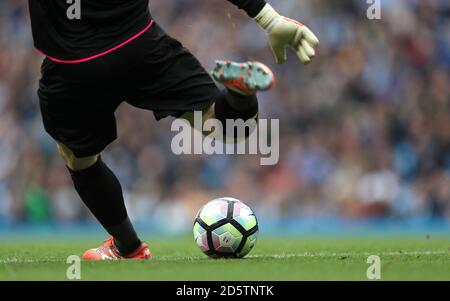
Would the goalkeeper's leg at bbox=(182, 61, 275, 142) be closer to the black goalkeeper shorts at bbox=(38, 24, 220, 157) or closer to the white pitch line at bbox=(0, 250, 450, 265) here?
the black goalkeeper shorts at bbox=(38, 24, 220, 157)

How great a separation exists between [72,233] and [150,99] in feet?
25.5

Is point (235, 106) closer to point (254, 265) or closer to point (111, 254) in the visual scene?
point (254, 265)

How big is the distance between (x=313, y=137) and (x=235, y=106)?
8259 millimetres

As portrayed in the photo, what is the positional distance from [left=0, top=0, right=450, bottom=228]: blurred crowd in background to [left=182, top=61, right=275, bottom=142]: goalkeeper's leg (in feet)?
25.1

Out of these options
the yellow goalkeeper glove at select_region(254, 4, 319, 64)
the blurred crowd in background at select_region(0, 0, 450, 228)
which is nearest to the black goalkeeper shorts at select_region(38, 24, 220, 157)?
the yellow goalkeeper glove at select_region(254, 4, 319, 64)

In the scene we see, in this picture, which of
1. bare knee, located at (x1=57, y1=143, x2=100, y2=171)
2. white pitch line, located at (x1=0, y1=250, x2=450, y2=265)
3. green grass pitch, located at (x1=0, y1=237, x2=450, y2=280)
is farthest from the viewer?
white pitch line, located at (x1=0, y1=250, x2=450, y2=265)

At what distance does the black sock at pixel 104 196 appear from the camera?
19.2 ft

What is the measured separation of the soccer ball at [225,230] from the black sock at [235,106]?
0.74 meters

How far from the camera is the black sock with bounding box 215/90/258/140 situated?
17.2 feet

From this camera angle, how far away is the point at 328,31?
1387 cm

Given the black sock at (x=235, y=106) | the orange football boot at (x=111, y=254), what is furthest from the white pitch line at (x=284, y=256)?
the black sock at (x=235, y=106)

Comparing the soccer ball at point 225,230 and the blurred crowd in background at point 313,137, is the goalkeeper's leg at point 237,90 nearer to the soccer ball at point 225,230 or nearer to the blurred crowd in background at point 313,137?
the soccer ball at point 225,230

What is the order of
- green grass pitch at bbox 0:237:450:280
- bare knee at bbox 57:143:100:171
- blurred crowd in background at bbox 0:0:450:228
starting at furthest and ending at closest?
blurred crowd in background at bbox 0:0:450:228 → bare knee at bbox 57:143:100:171 → green grass pitch at bbox 0:237:450:280
